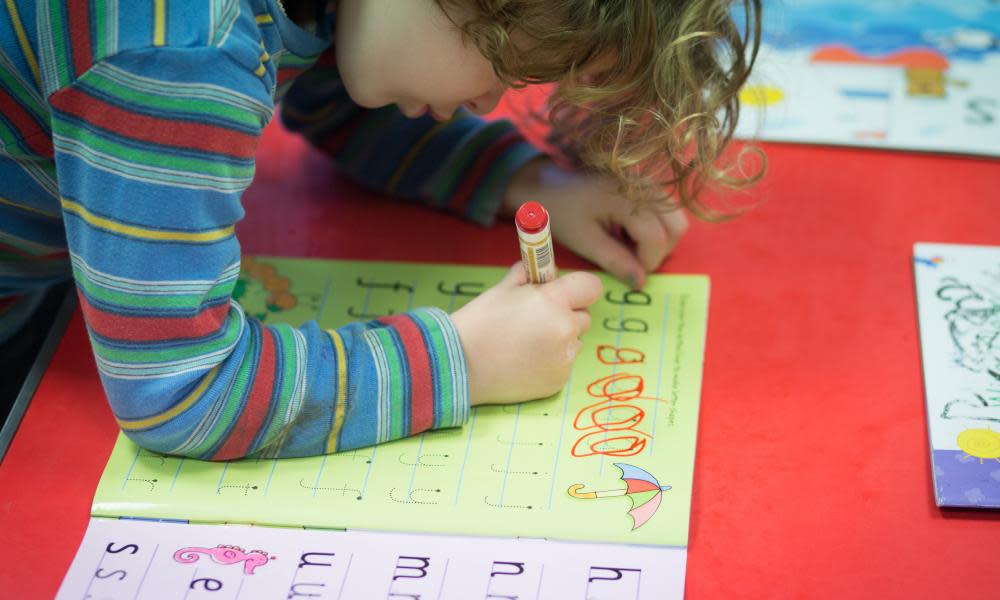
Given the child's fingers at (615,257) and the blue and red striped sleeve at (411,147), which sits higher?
the blue and red striped sleeve at (411,147)

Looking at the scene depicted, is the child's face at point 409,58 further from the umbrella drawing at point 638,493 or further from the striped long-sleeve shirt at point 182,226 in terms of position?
the umbrella drawing at point 638,493

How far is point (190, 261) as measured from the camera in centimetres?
63

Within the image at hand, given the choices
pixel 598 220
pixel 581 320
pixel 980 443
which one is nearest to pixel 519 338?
pixel 581 320

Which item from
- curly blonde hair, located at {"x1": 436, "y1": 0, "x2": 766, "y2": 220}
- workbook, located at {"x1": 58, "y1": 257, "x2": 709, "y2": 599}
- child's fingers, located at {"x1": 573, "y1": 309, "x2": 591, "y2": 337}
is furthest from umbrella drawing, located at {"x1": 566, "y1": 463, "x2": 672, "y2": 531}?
curly blonde hair, located at {"x1": 436, "y1": 0, "x2": 766, "y2": 220}

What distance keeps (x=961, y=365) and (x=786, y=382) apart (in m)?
0.11

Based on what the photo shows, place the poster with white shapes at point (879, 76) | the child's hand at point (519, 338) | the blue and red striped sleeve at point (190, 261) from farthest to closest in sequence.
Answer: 1. the poster with white shapes at point (879, 76)
2. the child's hand at point (519, 338)
3. the blue and red striped sleeve at point (190, 261)

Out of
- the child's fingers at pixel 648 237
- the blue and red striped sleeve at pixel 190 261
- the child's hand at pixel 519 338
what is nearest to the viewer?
the blue and red striped sleeve at pixel 190 261

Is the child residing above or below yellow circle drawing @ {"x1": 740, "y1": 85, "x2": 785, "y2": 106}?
below

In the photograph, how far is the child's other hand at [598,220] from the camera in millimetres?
813

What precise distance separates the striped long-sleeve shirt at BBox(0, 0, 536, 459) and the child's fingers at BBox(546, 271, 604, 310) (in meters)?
0.08

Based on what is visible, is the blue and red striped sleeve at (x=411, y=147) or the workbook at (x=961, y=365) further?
the blue and red striped sleeve at (x=411, y=147)

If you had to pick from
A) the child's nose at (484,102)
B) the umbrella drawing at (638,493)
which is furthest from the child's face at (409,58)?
the umbrella drawing at (638,493)

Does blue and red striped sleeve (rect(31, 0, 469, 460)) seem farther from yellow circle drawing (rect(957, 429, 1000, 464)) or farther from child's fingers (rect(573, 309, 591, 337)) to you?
yellow circle drawing (rect(957, 429, 1000, 464))

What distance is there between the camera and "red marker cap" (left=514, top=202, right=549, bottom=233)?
27.0 inches
